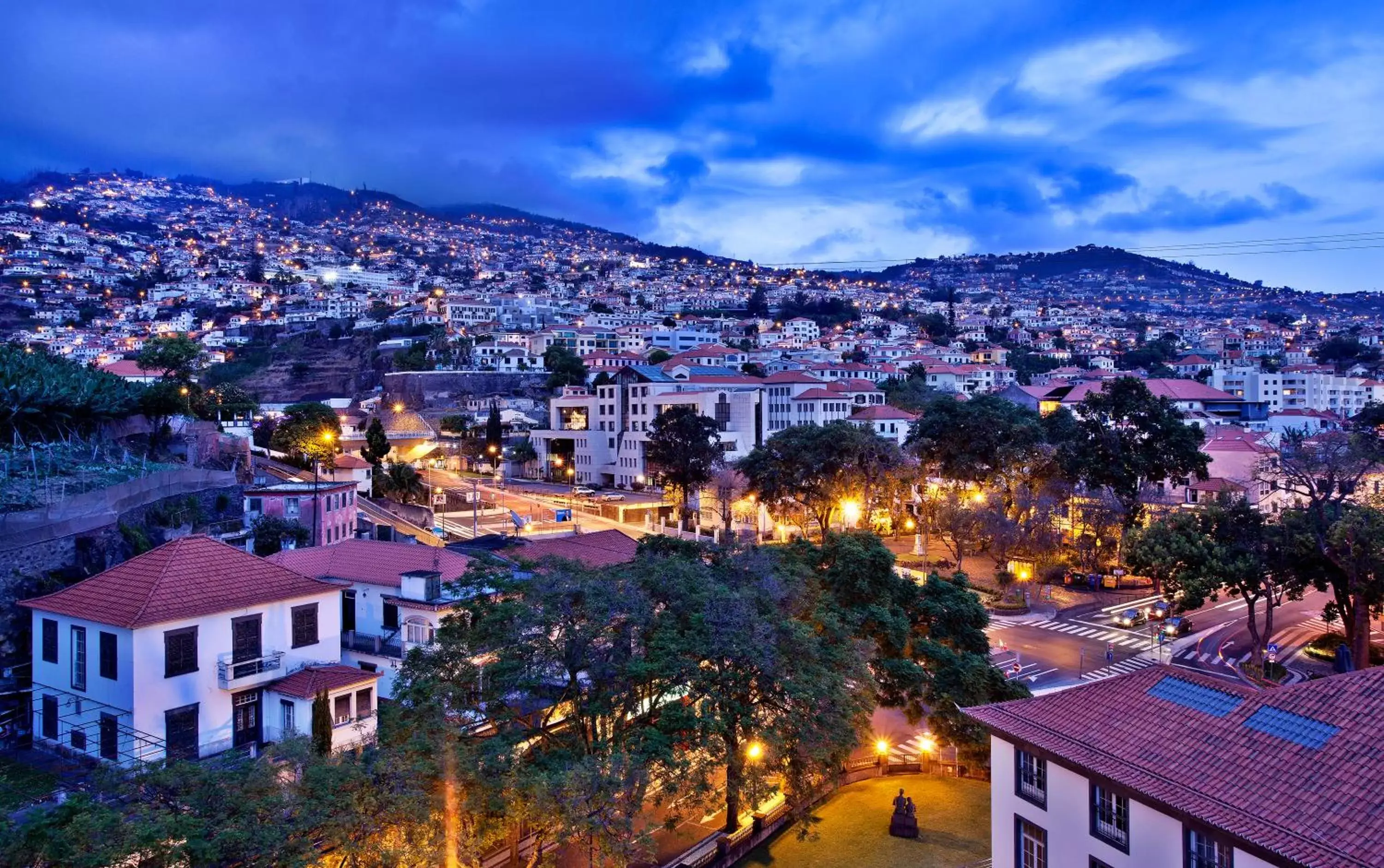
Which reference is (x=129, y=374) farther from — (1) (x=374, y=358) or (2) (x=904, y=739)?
(2) (x=904, y=739)

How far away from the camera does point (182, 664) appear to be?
16297mm

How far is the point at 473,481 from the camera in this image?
60438 millimetres

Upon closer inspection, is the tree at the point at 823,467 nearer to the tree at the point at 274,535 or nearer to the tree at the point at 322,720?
the tree at the point at 274,535

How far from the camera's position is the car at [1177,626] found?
30391 millimetres

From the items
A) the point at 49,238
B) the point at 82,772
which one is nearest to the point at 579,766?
the point at 82,772

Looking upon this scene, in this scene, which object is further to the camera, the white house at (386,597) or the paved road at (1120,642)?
the paved road at (1120,642)

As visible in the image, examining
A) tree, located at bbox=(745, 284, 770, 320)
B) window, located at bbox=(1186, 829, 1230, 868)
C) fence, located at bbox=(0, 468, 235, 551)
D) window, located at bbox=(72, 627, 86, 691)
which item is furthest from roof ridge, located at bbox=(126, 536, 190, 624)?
tree, located at bbox=(745, 284, 770, 320)

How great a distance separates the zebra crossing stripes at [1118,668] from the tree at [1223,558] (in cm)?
221

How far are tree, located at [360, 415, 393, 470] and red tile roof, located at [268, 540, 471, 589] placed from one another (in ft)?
96.8

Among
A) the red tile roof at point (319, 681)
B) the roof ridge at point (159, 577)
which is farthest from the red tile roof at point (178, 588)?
the red tile roof at point (319, 681)

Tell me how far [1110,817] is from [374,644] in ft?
51.6

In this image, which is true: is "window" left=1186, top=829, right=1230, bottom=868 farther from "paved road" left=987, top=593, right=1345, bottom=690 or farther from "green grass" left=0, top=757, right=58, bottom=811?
"green grass" left=0, top=757, right=58, bottom=811

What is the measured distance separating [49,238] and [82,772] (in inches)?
7408

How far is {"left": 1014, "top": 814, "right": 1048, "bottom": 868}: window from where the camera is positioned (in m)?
12.9
